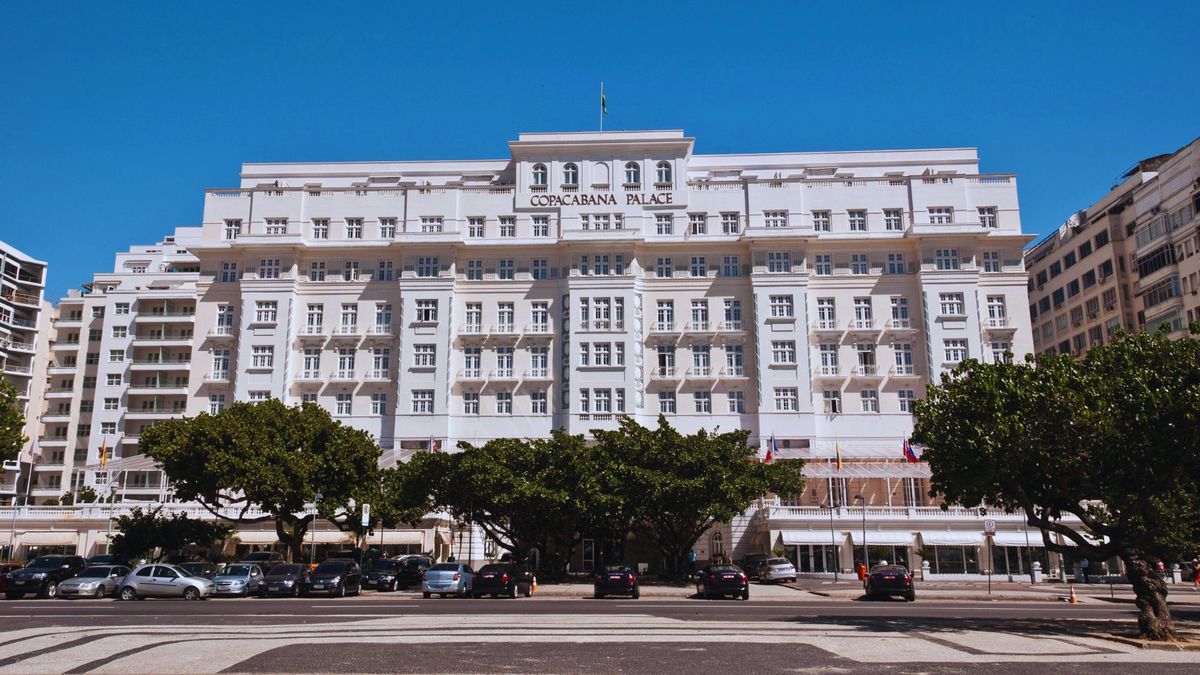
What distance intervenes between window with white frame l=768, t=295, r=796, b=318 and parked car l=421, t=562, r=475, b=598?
A: 3944 centimetres

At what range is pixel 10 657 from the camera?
57.5 ft

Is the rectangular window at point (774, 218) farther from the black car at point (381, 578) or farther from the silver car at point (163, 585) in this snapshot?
the silver car at point (163, 585)

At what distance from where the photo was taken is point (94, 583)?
119 ft

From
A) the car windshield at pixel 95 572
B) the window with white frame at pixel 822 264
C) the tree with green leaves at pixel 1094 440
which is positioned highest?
the window with white frame at pixel 822 264

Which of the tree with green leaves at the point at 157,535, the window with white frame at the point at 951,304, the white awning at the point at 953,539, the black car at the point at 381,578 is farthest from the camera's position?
the window with white frame at the point at 951,304

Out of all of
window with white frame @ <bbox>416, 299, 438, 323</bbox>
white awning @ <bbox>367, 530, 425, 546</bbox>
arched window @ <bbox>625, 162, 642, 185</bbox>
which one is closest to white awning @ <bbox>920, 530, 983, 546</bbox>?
white awning @ <bbox>367, 530, 425, 546</bbox>

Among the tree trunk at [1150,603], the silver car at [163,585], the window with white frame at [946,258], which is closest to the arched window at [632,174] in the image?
the window with white frame at [946,258]

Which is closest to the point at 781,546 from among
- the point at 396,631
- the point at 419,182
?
the point at 396,631

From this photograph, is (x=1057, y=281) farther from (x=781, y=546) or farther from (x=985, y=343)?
(x=781, y=546)

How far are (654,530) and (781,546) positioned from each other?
882cm

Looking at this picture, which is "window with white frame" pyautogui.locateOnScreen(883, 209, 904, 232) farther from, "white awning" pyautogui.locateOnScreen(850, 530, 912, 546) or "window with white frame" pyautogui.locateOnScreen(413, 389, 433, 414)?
"window with white frame" pyautogui.locateOnScreen(413, 389, 433, 414)

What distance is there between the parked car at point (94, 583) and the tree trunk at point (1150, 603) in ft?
114

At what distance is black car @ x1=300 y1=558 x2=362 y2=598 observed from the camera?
122ft

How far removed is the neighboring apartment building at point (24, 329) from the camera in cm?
9588
